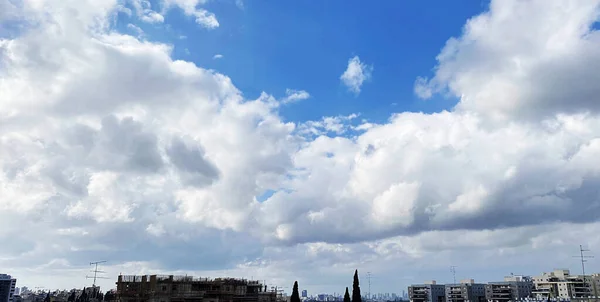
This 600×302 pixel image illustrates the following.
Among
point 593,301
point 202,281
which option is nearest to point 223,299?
point 202,281

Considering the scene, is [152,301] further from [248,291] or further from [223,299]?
[248,291]

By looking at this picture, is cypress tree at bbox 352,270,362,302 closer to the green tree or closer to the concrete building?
the green tree

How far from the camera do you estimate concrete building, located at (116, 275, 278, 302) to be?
124m

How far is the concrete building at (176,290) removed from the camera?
406ft

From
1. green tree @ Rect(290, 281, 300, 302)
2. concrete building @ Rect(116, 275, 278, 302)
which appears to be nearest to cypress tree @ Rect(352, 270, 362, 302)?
green tree @ Rect(290, 281, 300, 302)

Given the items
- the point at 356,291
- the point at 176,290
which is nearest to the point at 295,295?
the point at 356,291

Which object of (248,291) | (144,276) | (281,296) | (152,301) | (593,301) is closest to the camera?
(152,301)

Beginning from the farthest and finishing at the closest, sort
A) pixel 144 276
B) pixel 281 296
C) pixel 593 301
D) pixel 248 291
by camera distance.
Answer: pixel 593 301
pixel 281 296
pixel 248 291
pixel 144 276

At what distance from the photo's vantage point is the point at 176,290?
413 feet

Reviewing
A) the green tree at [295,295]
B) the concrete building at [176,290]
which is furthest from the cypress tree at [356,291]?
the concrete building at [176,290]

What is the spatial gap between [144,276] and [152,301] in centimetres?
1081

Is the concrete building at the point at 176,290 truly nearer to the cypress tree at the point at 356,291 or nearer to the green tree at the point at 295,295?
the green tree at the point at 295,295

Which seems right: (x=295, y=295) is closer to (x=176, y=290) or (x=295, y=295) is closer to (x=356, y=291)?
(x=356, y=291)

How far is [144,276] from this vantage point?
129125 mm
